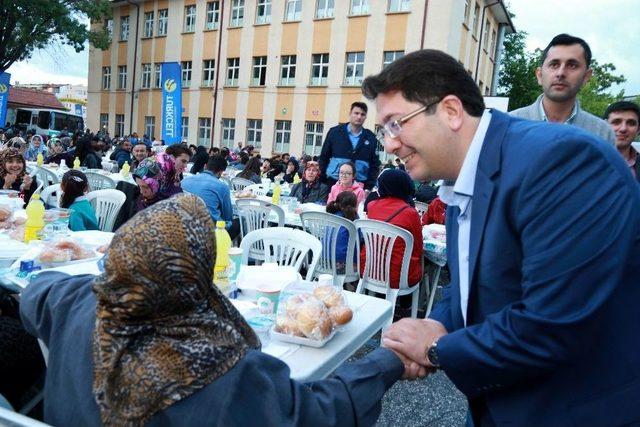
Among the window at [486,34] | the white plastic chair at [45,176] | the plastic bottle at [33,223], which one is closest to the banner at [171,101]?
the white plastic chair at [45,176]

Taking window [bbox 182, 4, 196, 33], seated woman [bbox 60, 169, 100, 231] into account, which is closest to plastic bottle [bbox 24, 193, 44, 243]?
seated woman [bbox 60, 169, 100, 231]

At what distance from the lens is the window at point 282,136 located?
22.7 metres

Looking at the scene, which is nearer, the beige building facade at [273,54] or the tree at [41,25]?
the beige building facade at [273,54]

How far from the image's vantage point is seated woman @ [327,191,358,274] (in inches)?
180

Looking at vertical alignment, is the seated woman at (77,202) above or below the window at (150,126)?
below

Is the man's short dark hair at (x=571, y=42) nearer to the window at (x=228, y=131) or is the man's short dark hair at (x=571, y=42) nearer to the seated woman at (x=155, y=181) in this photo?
the seated woman at (x=155, y=181)

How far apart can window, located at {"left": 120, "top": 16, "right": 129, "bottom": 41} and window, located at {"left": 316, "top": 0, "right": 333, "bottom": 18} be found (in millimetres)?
14984

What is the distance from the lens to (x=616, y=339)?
109 centimetres

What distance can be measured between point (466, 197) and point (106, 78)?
34.4 m

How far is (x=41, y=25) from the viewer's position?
23.1 m

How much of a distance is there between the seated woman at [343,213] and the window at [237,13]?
71.1 feet

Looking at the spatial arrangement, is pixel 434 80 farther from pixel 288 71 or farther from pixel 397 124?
pixel 288 71

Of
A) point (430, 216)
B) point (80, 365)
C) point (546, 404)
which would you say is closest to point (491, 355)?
point (546, 404)

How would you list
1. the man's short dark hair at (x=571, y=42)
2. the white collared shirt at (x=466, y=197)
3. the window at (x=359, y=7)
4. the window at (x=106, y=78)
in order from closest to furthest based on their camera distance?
the white collared shirt at (x=466, y=197), the man's short dark hair at (x=571, y=42), the window at (x=359, y=7), the window at (x=106, y=78)
